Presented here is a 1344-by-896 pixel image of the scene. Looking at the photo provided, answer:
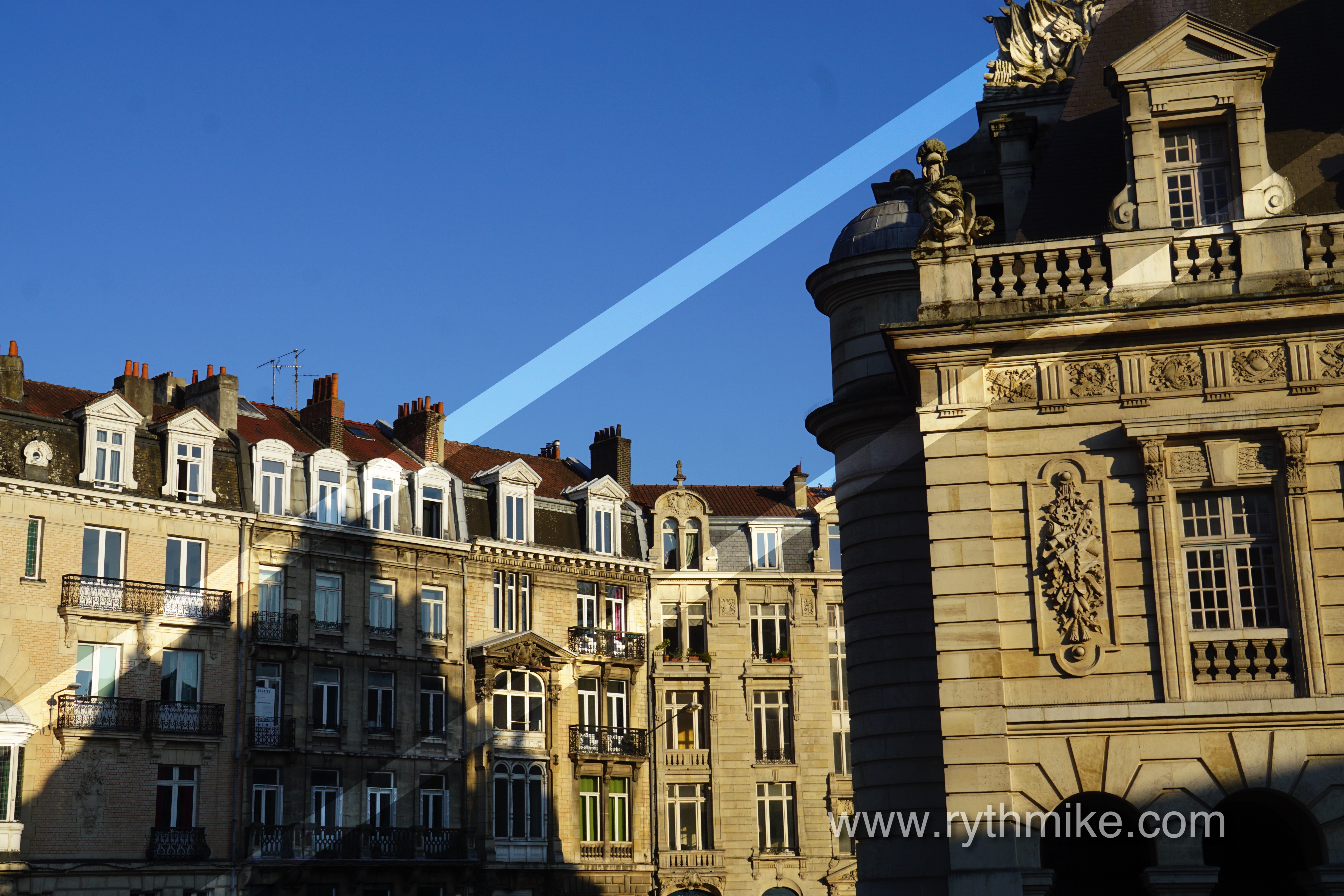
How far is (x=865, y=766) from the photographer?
20094 millimetres

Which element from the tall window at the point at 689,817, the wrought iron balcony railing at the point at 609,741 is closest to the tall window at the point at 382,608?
the wrought iron balcony railing at the point at 609,741

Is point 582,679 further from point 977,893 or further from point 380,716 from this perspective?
point 977,893

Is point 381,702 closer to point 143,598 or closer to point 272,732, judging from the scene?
point 272,732

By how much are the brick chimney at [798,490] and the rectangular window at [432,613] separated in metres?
16.6

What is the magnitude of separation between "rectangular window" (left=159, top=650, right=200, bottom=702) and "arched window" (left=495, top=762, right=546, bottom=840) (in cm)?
1043

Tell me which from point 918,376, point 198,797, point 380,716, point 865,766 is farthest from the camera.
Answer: point 380,716

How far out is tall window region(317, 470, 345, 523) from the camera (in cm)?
4744

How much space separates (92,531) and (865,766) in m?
28.4

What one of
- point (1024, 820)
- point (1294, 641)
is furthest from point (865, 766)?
point (1294, 641)

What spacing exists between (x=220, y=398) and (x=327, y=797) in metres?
12.2

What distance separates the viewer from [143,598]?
4244 centimetres

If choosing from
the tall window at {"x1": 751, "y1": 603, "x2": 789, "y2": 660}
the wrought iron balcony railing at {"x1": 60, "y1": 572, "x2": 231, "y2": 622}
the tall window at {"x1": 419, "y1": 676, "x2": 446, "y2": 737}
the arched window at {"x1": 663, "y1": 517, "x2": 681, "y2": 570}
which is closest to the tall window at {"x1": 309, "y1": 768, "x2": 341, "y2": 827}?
the tall window at {"x1": 419, "y1": 676, "x2": 446, "y2": 737}

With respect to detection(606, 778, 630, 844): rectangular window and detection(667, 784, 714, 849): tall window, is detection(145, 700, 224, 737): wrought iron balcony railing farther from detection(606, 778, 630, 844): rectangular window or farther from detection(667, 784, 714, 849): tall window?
detection(667, 784, 714, 849): tall window

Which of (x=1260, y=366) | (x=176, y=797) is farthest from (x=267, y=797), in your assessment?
(x=1260, y=366)
